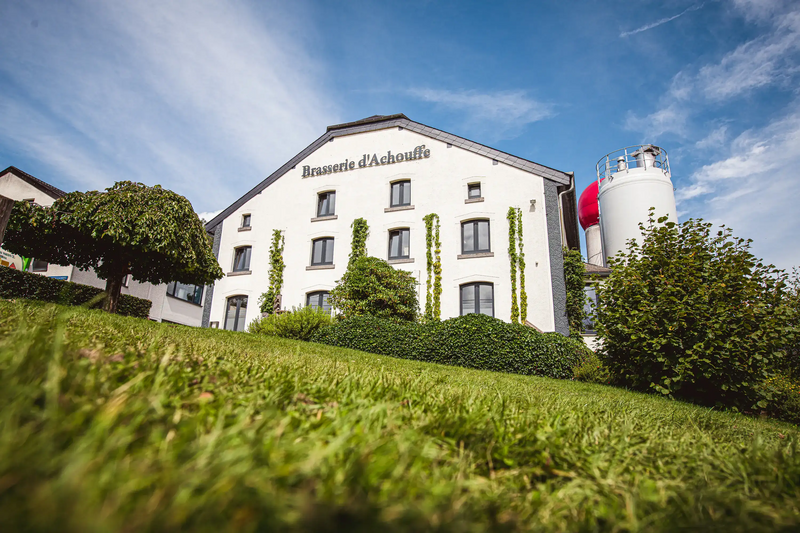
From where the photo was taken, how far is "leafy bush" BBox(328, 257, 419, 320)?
51.4 ft

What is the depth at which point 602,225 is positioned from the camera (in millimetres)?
22156

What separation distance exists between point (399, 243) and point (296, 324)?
6183mm

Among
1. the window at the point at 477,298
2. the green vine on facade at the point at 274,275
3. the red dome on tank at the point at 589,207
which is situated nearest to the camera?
the window at the point at 477,298

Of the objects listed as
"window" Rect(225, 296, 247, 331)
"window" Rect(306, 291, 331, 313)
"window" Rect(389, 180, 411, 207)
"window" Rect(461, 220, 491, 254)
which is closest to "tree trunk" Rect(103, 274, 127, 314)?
"window" Rect(225, 296, 247, 331)

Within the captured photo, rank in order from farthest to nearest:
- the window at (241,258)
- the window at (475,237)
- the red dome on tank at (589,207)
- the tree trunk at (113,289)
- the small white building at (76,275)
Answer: the red dome on tank at (589,207) → the small white building at (76,275) → the window at (241,258) → the window at (475,237) → the tree trunk at (113,289)

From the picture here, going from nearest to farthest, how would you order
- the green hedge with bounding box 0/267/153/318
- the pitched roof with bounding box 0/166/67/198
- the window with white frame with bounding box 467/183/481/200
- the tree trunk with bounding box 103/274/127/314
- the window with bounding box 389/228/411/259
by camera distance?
the tree trunk with bounding box 103/274/127/314 → the green hedge with bounding box 0/267/153/318 → the window with white frame with bounding box 467/183/481/200 → the window with bounding box 389/228/411/259 → the pitched roof with bounding box 0/166/67/198

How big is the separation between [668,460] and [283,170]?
70.0ft

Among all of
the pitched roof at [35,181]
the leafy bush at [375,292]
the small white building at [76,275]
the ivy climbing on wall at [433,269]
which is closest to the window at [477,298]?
the ivy climbing on wall at [433,269]

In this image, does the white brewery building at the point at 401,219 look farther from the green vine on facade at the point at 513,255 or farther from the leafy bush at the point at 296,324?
the leafy bush at the point at 296,324

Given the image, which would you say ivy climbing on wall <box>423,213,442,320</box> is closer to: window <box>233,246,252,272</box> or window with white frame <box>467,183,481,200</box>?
window with white frame <box>467,183,481,200</box>

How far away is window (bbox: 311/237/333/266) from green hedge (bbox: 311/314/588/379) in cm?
581

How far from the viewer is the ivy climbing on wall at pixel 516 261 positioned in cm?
1548

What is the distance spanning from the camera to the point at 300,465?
1.02 m

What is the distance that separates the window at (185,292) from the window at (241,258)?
7236 mm
